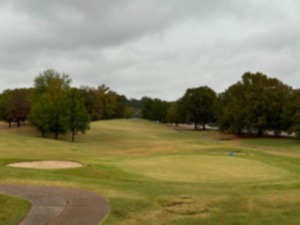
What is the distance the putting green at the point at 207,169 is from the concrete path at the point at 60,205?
25.2 ft

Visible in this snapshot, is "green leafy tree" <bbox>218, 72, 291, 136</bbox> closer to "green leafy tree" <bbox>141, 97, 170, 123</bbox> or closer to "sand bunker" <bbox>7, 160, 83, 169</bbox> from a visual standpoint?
"sand bunker" <bbox>7, 160, 83, 169</bbox>

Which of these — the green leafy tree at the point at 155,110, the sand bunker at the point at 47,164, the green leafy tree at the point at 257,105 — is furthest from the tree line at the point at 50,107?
the green leafy tree at the point at 155,110

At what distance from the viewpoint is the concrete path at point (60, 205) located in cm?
868

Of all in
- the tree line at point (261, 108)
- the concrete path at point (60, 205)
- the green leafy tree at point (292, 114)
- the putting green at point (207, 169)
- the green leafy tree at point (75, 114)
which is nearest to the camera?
the concrete path at point (60, 205)

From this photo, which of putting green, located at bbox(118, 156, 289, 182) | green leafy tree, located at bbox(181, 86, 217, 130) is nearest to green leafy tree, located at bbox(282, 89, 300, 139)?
green leafy tree, located at bbox(181, 86, 217, 130)

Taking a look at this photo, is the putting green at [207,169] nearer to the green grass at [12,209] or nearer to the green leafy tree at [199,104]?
the green grass at [12,209]

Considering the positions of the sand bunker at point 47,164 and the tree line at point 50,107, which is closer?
the sand bunker at point 47,164

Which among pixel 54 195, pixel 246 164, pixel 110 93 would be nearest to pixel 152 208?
pixel 54 195

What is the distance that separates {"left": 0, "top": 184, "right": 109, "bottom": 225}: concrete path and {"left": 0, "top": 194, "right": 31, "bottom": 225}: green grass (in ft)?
0.60

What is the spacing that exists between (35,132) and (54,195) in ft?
206

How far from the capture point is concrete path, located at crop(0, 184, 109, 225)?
28.5ft

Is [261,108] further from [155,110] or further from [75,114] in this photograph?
[155,110]

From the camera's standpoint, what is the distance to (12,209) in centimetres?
928

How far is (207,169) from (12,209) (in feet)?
48.6
